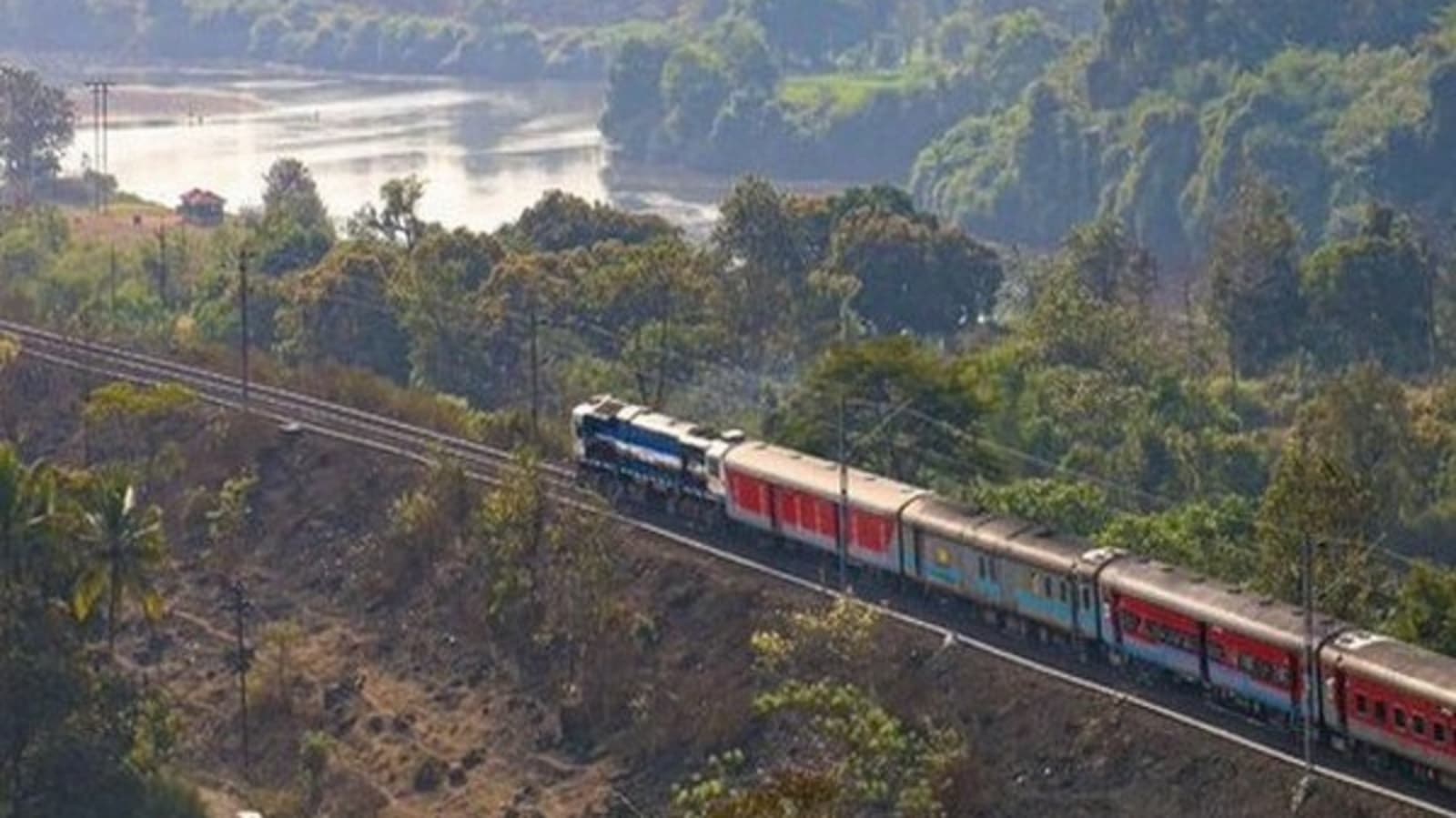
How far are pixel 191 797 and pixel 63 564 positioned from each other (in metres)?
6.35

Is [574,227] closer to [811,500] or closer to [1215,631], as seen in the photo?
[811,500]

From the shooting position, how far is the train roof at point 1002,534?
64.1 metres

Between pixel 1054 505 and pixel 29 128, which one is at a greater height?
pixel 29 128

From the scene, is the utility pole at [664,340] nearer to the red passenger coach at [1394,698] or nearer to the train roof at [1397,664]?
the train roof at [1397,664]

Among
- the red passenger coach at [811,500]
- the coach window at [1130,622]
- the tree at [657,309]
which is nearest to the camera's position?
the coach window at [1130,622]

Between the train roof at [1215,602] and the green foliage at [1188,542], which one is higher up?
the train roof at [1215,602]

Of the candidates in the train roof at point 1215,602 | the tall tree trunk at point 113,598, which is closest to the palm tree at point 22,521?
the tall tree trunk at point 113,598

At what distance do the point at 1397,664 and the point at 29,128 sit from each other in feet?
417

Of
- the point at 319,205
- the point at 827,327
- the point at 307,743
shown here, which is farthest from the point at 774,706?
the point at 319,205

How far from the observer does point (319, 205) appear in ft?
488

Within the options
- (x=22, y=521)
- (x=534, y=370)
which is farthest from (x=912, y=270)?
(x=22, y=521)

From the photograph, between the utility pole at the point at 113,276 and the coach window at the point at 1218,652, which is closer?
the coach window at the point at 1218,652

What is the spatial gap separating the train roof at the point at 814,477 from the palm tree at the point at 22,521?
54.9 ft

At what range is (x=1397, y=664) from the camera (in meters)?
54.9
